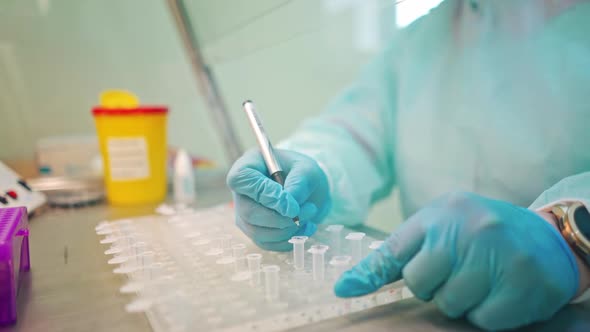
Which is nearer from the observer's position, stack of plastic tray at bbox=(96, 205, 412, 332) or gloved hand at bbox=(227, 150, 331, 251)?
stack of plastic tray at bbox=(96, 205, 412, 332)

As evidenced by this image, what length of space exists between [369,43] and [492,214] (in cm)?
163

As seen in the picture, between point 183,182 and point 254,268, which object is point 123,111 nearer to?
point 183,182

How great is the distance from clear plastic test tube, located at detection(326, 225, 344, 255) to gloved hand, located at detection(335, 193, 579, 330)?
0.20m

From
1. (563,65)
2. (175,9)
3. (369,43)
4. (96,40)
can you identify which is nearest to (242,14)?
(175,9)

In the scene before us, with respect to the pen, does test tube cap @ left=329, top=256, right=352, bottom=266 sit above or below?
below

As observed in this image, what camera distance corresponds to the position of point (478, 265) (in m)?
0.56

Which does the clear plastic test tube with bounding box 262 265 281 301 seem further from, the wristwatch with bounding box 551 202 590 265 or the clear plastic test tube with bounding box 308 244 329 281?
the wristwatch with bounding box 551 202 590 265

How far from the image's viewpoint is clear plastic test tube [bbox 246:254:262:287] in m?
0.68

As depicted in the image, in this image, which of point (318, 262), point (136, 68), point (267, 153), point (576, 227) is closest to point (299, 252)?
point (318, 262)

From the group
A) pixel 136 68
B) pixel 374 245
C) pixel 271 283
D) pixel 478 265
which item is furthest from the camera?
pixel 136 68

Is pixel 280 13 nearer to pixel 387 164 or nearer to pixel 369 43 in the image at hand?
pixel 387 164

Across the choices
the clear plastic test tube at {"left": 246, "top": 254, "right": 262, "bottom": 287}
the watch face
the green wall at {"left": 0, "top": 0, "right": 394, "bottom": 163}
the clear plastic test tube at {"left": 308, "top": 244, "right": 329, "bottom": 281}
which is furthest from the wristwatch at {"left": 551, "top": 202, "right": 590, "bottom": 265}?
the green wall at {"left": 0, "top": 0, "right": 394, "bottom": 163}

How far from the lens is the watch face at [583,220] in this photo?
2.17 ft

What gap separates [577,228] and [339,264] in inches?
13.6
